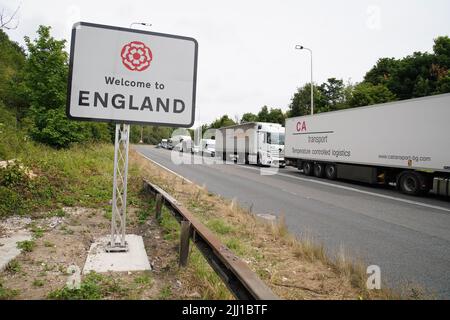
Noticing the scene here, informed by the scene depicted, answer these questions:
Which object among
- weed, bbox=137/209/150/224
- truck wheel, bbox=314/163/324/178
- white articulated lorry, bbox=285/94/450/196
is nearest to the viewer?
weed, bbox=137/209/150/224

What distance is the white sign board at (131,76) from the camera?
5.10 metres

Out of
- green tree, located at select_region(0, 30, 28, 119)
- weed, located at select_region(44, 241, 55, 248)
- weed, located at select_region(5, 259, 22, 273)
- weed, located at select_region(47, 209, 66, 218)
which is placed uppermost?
green tree, located at select_region(0, 30, 28, 119)

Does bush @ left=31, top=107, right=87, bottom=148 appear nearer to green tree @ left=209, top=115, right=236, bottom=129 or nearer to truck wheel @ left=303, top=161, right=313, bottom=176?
truck wheel @ left=303, top=161, right=313, bottom=176

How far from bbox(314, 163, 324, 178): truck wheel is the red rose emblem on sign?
16189 mm

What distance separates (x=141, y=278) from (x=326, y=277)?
242 cm

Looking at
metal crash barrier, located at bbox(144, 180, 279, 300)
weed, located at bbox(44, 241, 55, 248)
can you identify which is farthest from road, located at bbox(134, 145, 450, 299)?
weed, located at bbox(44, 241, 55, 248)

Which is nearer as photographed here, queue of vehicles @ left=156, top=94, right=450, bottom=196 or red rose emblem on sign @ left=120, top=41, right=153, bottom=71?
red rose emblem on sign @ left=120, top=41, right=153, bottom=71

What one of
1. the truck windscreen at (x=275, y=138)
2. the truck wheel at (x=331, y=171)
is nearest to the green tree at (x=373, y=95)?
the truck windscreen at (x=275, y=138)

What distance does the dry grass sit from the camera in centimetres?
419

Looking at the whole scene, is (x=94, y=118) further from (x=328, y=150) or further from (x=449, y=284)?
(x=328, y=150)

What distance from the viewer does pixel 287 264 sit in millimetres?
5242

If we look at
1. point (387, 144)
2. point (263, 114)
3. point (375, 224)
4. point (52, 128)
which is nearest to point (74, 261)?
point (375, 224)

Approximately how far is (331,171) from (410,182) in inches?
199
